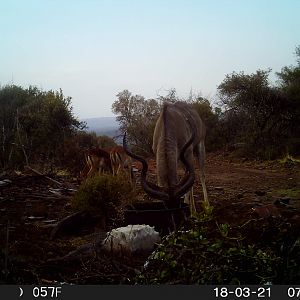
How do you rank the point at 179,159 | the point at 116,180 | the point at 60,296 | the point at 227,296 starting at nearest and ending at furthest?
the point at 227,296 < the point at 60,296 < the point at 116,180 < the point at 179,159

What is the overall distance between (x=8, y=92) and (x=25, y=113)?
3.87 m

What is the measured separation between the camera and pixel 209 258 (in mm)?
3053

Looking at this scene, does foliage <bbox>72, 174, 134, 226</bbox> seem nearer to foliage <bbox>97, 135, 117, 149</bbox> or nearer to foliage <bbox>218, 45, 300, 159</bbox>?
foliage <bbox>97, 135, 117, 149</bbox>

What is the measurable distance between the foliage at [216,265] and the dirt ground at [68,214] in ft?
Answer: 1.08

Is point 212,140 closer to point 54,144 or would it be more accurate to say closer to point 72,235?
point 54,144

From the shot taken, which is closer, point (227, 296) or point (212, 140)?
point (227, 296)

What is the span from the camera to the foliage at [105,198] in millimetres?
6629

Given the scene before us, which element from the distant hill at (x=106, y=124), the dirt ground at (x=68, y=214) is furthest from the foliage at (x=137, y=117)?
the dirt ground at (x=68, y=214)

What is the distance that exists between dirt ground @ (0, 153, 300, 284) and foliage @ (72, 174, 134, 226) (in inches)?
12.5

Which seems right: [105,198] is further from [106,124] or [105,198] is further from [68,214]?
[106,124]

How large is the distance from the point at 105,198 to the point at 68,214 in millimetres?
1206

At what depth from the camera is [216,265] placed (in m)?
2.97

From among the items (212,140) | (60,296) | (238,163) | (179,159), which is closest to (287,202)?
(179,159)

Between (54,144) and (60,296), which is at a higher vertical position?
(54,144)
